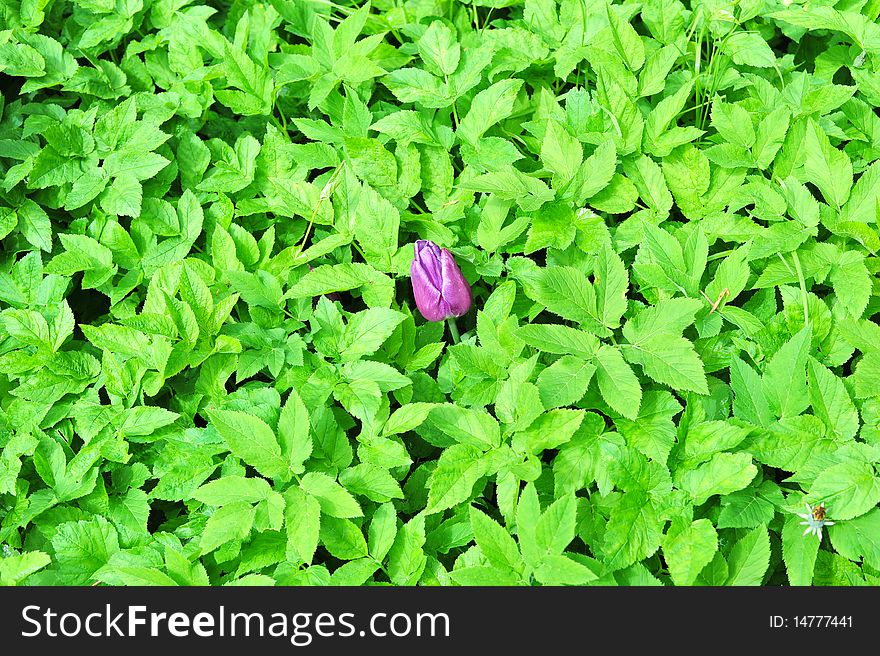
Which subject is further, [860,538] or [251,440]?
[251,440]

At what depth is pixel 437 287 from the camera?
213 centimetres

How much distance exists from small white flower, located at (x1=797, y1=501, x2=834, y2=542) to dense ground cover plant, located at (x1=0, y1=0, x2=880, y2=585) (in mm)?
13

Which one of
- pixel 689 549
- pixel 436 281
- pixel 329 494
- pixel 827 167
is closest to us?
pixel 689 549

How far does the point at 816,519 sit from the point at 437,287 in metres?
1.00

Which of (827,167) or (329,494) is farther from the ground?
(827,167)

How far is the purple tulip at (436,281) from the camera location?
2121mm

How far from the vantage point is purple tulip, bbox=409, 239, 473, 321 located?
212 centimetres

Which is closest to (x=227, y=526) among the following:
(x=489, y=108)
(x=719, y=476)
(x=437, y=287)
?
(x=437, y=287)

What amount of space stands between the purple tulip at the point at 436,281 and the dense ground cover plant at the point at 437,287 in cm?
2

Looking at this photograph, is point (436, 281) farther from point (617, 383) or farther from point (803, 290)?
point (803, 290)

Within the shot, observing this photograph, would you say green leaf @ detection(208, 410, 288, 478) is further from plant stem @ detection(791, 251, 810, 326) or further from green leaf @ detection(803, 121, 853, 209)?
green leaf @ detection(803, 121, 853, 209)

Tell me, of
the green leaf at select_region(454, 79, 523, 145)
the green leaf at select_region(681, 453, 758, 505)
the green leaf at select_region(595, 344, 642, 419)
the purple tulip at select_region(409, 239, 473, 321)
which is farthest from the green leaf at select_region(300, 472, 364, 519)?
the green leaf at select_region(454, 79, 523, 145)

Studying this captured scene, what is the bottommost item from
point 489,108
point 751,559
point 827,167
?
point 751,559

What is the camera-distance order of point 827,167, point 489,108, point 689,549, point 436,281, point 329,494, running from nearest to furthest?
point 689,549 < point 329,494 < point 436,281 < point 827,167 < point 489,108
